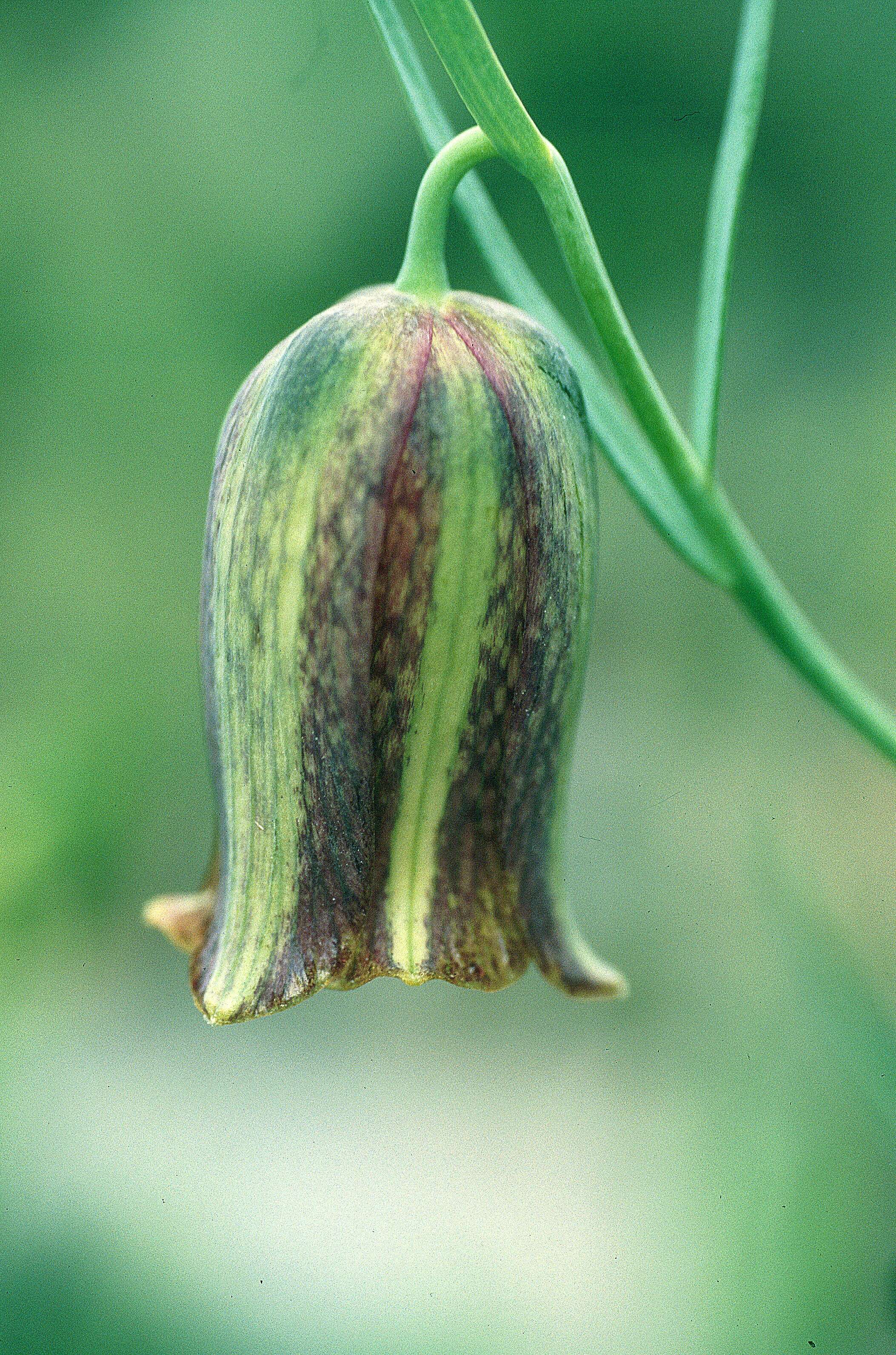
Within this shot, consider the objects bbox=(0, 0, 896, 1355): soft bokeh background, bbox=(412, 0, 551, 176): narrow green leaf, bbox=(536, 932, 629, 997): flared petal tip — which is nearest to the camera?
bbox=(412, 0, 551, 176): narrow green leaf

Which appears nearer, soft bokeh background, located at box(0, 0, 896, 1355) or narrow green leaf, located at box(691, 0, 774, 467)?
narrow green leaf, located at box(691, 0, 774, 467)

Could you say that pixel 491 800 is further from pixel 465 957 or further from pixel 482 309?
pixel 482 309

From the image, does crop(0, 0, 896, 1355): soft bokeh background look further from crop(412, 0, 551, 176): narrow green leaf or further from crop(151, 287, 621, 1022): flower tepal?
crop(412, 0, 551, 176): narrow green leaf

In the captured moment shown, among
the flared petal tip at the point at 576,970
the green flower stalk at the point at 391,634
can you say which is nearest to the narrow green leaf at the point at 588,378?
the green flower stalk at the point at 391,634

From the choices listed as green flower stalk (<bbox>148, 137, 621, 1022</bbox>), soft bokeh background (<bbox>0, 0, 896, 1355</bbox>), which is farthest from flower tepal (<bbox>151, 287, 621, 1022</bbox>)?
soft bokeh background (<bbox>0, 0, 896, 1355</bbox>)

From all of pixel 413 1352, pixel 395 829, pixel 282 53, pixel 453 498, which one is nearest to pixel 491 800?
pixel 395 829

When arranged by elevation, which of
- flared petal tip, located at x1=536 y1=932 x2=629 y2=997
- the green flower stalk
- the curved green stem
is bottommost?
flared petal tip, located at x1=536 y1=932 x2=629 y2=997
